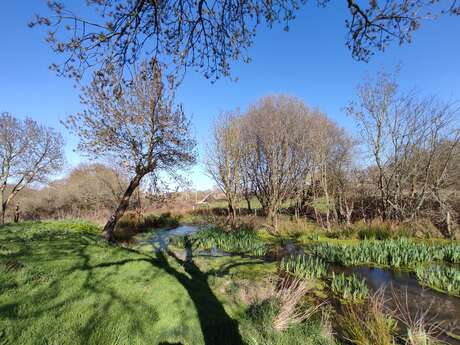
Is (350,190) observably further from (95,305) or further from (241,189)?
(95,305)

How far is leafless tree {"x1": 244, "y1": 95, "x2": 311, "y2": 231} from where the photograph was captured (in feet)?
51.5

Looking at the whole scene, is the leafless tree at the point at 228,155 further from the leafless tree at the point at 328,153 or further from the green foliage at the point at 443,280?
the green foliage at the point at 443,280

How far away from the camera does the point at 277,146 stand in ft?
52.2

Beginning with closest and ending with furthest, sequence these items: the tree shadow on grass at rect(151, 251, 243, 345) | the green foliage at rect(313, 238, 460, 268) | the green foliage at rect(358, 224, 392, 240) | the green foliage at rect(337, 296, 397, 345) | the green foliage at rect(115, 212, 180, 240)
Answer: the green foliage at rect(337, 296, 397, 345) → the tree shadow on grass at rect(151, 251, 243, 345) → the green foliage at rect(313, 238, 460, 268) → the green foliage at rect(358, 224, 392, 240) → the green foliage at rect(115, 212, 180, 240)

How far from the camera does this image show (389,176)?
46.3 ft

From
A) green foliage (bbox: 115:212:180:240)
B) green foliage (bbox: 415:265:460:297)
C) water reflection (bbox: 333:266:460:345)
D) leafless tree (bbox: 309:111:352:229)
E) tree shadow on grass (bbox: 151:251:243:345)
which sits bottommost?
water reflection (bbox: 333:266:460:345)

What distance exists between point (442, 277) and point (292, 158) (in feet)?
37.1

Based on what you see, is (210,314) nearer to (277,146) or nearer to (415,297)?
(415,297)

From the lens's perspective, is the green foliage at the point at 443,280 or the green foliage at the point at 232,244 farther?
the green foliage at the point at 232,244

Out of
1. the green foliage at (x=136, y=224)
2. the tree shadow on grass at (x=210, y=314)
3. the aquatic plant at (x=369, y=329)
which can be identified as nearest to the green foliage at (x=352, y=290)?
the aquatic plant at (x=369, y=329)

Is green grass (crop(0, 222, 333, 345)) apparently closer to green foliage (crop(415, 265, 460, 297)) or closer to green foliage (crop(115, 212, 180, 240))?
green foliage (crop(415, 265, 460, 297))

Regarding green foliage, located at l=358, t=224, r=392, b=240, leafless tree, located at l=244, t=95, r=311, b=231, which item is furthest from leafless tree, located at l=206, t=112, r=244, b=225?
green foliage, located at l=358, t=224, r=392, b=240

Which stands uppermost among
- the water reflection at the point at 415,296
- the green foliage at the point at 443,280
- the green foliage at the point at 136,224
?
the green foliage at the point at 136,224

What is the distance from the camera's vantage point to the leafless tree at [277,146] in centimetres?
1570
